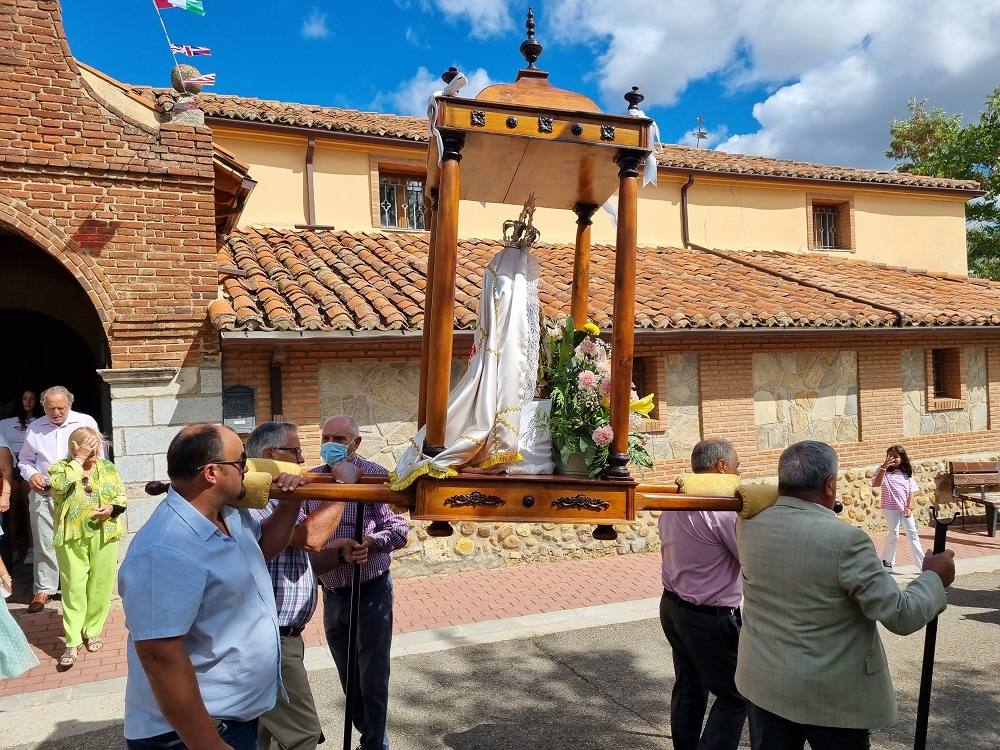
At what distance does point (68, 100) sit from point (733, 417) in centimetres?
878

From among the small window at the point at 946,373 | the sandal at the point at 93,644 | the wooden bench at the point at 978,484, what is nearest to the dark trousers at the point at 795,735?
the sandal at the point at 93,644

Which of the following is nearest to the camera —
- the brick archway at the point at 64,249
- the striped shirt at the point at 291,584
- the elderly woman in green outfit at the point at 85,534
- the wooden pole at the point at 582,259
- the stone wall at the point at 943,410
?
the striped shirt at the point at 291,584

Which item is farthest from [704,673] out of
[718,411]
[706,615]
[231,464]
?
[718,411]

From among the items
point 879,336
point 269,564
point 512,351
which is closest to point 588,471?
point 512,351

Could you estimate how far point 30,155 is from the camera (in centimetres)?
664

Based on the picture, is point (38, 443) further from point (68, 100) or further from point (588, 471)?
point (588, 471)

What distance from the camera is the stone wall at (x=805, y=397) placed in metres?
10.2

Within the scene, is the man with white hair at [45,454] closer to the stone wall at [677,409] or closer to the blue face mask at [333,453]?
the blue face mask at [333,453]

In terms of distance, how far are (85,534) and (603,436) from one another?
4985mm

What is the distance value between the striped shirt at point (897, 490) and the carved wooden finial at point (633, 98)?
7.02 meters

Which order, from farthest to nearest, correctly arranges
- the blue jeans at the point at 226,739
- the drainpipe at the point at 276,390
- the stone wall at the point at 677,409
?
the stone wall at the point at 677,409, the drainpipe at the point at 276,390, the blue jeans at the point at 226,739

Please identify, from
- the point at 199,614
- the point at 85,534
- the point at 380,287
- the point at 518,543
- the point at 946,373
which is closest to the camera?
the point at 199,614

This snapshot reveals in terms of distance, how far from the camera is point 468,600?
7.36 metres

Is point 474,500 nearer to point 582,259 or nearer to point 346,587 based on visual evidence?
point 346,587
